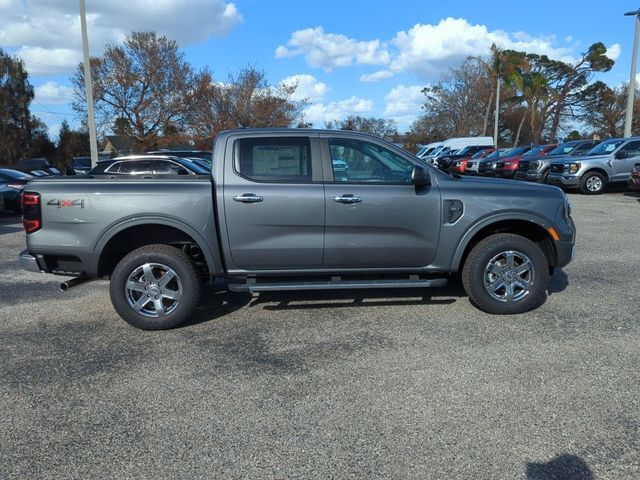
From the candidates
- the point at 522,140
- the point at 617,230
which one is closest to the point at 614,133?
the point at 522,140

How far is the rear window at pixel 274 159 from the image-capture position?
4.89m

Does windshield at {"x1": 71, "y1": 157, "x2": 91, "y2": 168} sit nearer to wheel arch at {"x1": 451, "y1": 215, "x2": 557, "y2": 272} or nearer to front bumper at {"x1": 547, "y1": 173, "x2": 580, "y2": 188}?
front bumper at {"x1": 547, "y1": 173, "x2": 580, "y2": 188}

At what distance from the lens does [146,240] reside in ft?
16.8

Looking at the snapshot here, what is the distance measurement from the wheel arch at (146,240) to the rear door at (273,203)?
0.72 ft

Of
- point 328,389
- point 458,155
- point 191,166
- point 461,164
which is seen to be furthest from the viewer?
point 458,155

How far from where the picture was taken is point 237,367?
4.04m

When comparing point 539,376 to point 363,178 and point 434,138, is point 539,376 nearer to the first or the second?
point 363,178

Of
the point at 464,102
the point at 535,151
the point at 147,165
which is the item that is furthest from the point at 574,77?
the point at 147,165

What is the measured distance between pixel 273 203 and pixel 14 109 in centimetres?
4713

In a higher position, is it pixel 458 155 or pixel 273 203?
pixel 458 155

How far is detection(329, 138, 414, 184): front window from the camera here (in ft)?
16.3

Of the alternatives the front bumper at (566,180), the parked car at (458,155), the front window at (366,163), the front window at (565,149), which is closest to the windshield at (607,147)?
the front bumper at (566,180)

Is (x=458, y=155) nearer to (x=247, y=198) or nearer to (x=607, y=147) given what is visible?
(x=607, y=147)

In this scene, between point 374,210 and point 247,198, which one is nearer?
point 247,198
